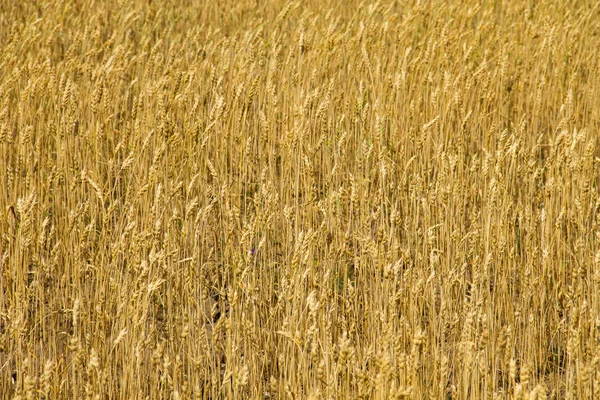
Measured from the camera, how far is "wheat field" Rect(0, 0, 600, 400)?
212 cm

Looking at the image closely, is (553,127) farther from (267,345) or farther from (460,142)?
(267,345)

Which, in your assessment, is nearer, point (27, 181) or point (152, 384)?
point (152, 384)

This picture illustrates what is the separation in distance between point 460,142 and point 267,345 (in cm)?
127

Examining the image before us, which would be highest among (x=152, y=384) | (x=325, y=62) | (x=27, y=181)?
(x=325, y=62)

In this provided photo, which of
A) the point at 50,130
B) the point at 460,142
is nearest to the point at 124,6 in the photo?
the point at 50,130

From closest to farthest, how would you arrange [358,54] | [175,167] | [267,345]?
[267,345] < [175,167] < [358,54]

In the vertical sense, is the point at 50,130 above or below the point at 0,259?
above

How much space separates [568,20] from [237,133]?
2.33m

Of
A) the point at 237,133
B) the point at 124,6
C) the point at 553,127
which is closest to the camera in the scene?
the point at 237,133

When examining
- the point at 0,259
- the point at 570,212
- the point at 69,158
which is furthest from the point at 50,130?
the point at 570,212

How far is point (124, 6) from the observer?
5508 millimetres

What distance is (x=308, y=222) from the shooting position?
2898 millimetres

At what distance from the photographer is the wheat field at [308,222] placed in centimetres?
212

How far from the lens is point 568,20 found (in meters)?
4.75
